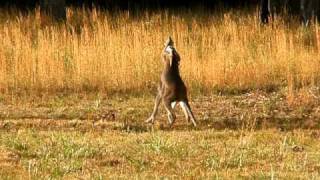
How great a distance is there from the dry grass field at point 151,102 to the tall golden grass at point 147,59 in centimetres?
2

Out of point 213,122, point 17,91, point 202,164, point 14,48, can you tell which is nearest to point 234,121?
point 213,122

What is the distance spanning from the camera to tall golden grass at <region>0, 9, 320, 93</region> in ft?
43.3

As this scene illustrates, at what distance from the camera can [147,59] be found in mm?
14047

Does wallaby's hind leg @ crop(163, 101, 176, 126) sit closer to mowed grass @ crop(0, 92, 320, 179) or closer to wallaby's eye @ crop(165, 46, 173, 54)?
mowed grass @ crop(0, 92, 320, 179)

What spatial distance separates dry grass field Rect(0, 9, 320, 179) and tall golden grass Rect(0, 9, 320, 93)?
24mm

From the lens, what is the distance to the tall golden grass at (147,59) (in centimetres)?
1319

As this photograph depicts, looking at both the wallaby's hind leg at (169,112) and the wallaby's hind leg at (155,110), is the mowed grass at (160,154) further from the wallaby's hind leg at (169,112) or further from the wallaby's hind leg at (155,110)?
the wallaby's hind leg at (155,110)

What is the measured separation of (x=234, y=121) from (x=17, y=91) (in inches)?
151

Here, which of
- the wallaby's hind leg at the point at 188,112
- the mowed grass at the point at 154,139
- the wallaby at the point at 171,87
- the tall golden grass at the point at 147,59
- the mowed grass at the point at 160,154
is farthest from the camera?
the tall golden grass at the point at 147,59

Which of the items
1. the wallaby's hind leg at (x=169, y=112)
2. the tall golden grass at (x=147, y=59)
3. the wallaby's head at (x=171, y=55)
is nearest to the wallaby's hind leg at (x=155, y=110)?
the wallaby's hind leg at (x=169, y=112)

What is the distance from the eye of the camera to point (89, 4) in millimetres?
24984

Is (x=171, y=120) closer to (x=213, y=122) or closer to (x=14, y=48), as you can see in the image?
(x=213, y=122)

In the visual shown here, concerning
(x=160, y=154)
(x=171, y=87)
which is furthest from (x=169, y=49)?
(x=160, y=154)

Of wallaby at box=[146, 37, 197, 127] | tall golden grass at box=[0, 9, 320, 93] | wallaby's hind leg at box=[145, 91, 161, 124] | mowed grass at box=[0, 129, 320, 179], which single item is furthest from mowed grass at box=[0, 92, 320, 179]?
tall golden grass at box=[0, 9, 320, 93]
